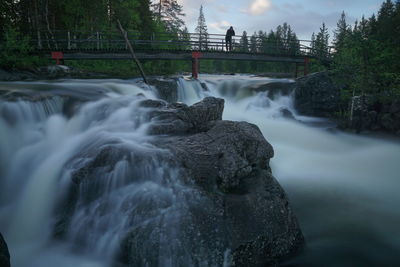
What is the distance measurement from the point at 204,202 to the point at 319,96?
16.1 metres

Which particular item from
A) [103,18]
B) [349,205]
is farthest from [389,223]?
[103,18]

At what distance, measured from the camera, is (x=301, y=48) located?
95.6ft

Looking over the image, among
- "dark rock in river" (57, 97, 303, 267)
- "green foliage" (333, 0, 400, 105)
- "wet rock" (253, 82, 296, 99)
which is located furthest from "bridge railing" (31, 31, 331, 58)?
"dark rock in river" (57, 97, 303, 267)

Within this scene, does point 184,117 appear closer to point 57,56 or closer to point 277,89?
point 277,89

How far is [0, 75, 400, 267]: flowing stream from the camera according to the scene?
525 cm

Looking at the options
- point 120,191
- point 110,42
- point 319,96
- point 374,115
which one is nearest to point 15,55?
point 110,42

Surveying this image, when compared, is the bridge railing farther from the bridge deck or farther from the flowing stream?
the flowing stream

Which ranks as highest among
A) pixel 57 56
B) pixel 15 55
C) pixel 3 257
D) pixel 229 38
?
pixel 229 38

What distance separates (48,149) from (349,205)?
7.51m

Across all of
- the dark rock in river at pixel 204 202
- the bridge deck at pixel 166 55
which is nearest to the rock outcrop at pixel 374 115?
the bridge deck at pixel 166 55

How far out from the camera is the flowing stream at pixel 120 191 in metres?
5.25

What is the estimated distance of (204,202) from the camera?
17.1ft

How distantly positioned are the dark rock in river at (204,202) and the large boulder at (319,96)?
13.8 meters

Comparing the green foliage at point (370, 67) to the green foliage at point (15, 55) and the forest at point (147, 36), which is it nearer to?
the forest at point (147, 36)
